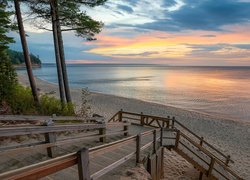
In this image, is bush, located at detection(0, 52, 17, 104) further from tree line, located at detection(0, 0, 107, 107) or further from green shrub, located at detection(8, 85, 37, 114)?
tree line, located at detection(0, 0, 107, 107)

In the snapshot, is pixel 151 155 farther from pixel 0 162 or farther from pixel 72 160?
pixel 72 160

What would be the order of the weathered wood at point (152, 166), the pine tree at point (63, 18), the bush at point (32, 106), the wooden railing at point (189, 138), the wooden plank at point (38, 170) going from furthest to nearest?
the pine tree at point (63, 18) → the bush at point (32, 106) → the wooden railing at point (189, 138) → the weathered wood at point (152, 166) → the wooden plank at point (38, 170)

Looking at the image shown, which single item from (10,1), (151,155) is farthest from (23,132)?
(10,1)

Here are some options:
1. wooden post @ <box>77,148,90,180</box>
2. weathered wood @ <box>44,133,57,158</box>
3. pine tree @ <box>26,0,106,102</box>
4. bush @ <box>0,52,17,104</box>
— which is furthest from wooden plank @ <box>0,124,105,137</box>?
pine tree @ <box>26,0,106,102</box>

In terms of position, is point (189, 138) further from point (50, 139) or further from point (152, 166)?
point (50, 139)

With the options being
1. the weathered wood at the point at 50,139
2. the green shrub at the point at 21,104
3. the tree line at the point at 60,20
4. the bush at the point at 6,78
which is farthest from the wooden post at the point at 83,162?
the tree line at the point at 60,20

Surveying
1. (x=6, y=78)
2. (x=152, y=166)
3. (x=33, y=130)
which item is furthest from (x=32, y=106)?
(x=33, y=130)

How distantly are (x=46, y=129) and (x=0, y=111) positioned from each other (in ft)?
18.0

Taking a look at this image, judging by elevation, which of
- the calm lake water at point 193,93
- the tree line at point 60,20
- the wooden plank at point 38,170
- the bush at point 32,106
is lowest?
the calm lake water at point 193,93

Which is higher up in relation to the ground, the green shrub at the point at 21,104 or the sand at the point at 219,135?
the green shrub at the point at 21,104

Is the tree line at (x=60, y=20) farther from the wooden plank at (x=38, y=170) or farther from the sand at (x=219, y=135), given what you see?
the wooden plank at (x=38, y=170)

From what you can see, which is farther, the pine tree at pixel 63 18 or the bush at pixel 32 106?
the pine tree at pixel 63 18

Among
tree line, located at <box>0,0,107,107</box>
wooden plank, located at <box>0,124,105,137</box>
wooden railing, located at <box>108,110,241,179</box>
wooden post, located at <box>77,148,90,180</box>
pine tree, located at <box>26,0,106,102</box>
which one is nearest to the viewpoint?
A: wooden post, located at <box>77,148,90,180</box>

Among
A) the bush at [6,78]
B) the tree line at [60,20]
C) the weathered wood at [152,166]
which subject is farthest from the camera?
the tree line at [60,20]
